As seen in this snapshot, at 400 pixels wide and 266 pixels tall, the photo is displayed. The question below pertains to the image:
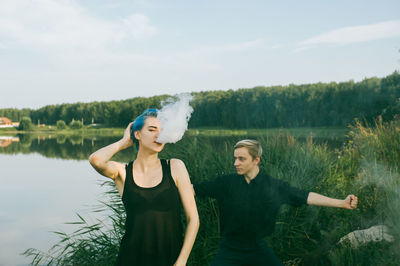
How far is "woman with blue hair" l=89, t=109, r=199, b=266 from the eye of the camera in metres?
2.19

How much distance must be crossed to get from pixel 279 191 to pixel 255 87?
233 ft

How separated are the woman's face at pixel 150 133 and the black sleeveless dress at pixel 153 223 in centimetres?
15

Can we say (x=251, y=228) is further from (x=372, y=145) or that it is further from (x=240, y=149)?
(x=372, y=145)

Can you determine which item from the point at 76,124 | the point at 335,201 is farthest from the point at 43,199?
the point at 76,124

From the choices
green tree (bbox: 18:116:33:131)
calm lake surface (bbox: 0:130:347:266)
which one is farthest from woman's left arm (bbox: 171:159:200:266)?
green tree (bbox: 18:116:33:131)

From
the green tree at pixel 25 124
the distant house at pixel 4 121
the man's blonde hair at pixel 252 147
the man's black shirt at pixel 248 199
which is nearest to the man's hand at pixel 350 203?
the man's black shirt at pixel 248 199

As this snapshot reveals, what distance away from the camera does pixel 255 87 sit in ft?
239

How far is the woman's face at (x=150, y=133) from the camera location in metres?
2.25

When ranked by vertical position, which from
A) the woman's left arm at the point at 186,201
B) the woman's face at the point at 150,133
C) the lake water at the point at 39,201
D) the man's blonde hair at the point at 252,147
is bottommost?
the lake water at the point at 39,201

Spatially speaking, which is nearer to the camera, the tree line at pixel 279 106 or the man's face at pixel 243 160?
the man's face at pixel 243 160

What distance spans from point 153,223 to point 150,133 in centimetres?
55

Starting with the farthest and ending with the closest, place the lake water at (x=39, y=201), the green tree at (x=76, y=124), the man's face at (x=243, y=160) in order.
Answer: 1. the green tree at (x=76, y=124)
2. the lake water at (x=39, y=201)
3. the man's face at (x=243, y=160)

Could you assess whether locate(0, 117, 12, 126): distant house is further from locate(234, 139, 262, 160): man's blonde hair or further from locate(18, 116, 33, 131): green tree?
locate(234, 139, 262, 160): man's blonde hair

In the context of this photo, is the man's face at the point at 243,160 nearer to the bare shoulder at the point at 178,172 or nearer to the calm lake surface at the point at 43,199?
the bare shoulder at the point at 178,172
